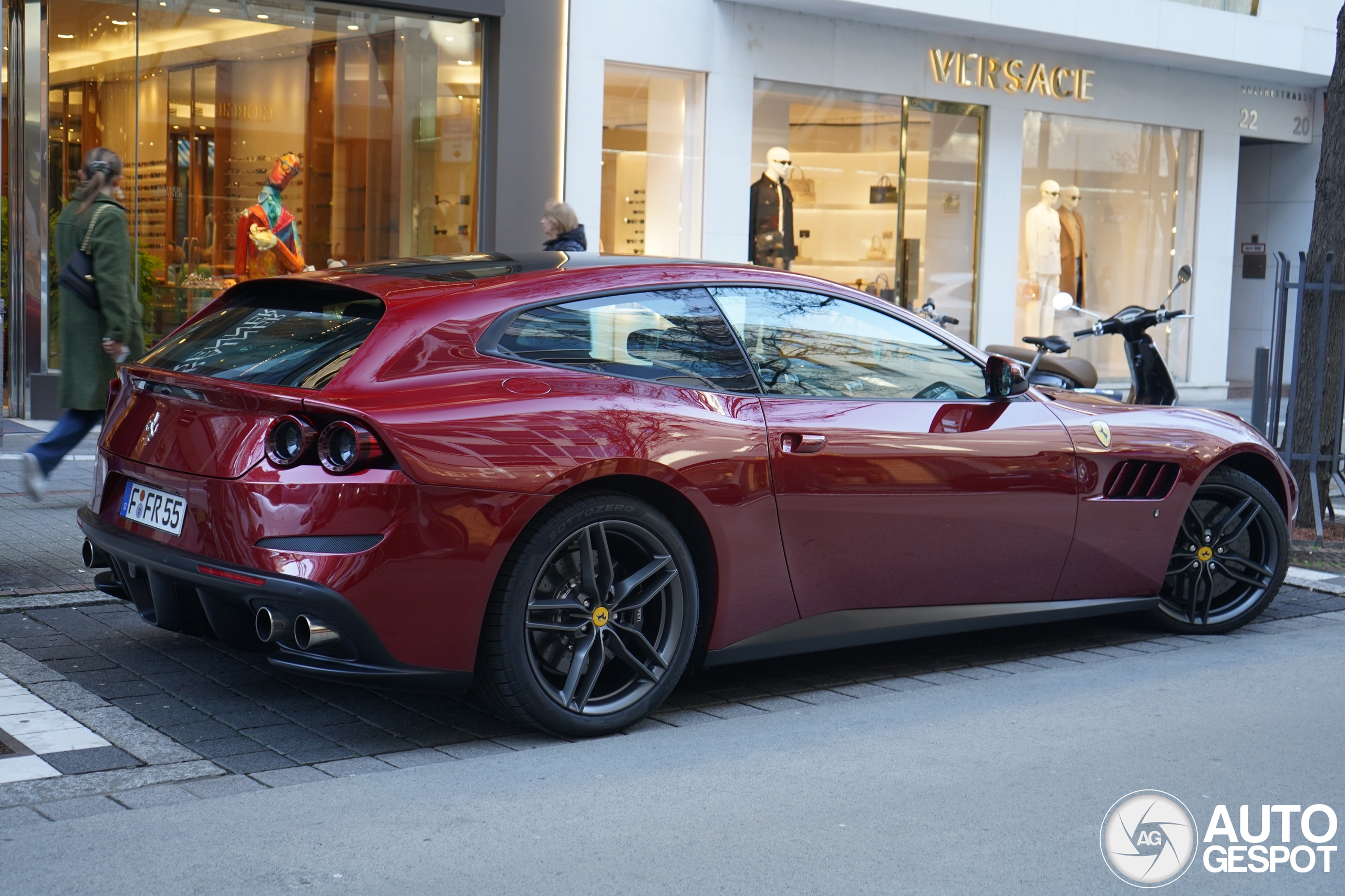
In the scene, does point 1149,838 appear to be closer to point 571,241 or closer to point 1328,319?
point 1328,319

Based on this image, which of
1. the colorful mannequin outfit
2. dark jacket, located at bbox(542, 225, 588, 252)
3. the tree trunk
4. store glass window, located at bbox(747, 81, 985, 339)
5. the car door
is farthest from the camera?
store glass window, located at bbox(747, 81, 985, 339)

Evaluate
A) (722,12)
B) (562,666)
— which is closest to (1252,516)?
(562,666)

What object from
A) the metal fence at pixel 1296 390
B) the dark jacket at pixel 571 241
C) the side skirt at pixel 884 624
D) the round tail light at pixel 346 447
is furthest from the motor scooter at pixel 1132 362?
the round tail light at pixel 346 447

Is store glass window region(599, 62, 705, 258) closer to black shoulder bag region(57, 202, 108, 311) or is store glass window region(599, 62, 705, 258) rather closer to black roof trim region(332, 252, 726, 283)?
black shoulder bag region(57, 202, 108, 311)

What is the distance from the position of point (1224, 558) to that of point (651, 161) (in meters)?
9.18

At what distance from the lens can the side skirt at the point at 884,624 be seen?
491 centimetres

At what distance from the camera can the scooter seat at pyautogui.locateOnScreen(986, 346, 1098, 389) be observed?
971cm

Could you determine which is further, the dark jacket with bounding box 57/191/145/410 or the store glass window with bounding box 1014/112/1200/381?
the store glass window with bounding box 1014/112/1200/381

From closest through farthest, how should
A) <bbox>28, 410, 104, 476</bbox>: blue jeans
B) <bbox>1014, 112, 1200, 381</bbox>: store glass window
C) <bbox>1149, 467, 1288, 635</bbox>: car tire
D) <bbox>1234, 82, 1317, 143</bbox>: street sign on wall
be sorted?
1. <bbox>1149, 467, 1288, 635</bbox>: car tire
2. <bbox>28, 410, 104, 476</bbox>: blue jeans
3. <bbox>1014, 112, 1200, 381</bbox>: store glass window
4. <bbox>1234, 82, 1317, 143</bbox>: street sign on wall

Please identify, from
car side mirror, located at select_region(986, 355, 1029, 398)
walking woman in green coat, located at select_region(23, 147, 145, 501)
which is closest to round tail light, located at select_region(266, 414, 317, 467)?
car side mirror, located at select_region(986, 355, 1029, 398)

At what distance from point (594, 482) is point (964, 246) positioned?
44.1 ft

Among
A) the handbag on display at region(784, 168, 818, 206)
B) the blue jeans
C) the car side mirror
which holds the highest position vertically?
the handbag on display at region(784, 168, 818, 206)

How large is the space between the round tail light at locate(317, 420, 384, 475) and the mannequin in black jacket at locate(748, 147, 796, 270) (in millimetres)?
11321

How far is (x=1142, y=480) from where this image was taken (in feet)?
19.3
